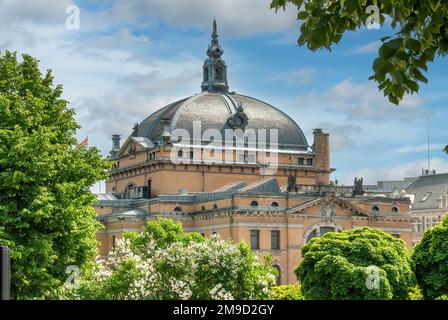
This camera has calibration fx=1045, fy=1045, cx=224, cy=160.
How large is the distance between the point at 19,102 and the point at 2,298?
3731 centimetres

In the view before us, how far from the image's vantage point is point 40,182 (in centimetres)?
4347

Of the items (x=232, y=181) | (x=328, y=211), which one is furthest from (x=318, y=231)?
(x=232, y=181)

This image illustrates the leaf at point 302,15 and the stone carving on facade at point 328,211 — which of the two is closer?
the leaf at point 302,15

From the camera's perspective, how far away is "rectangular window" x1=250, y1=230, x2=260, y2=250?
9519 centimetres

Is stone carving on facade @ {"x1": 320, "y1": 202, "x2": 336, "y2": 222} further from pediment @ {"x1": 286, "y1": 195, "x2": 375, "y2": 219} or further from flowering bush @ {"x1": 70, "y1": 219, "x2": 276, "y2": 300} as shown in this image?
flowering bush @ {"x1": 70, "y1": 219, "x2": 276, "y2": 300}

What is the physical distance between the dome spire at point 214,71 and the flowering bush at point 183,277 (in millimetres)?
65637

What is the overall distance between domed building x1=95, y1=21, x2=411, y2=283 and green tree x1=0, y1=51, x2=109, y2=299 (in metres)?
48.5

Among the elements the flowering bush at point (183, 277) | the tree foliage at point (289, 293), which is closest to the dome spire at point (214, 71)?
the tree foliage at point (289, 293)

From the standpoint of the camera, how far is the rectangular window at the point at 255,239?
312 ft

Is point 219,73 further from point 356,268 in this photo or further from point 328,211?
point 356,268

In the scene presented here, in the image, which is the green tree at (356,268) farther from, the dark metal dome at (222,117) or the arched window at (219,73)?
the arched window at (219,73)
